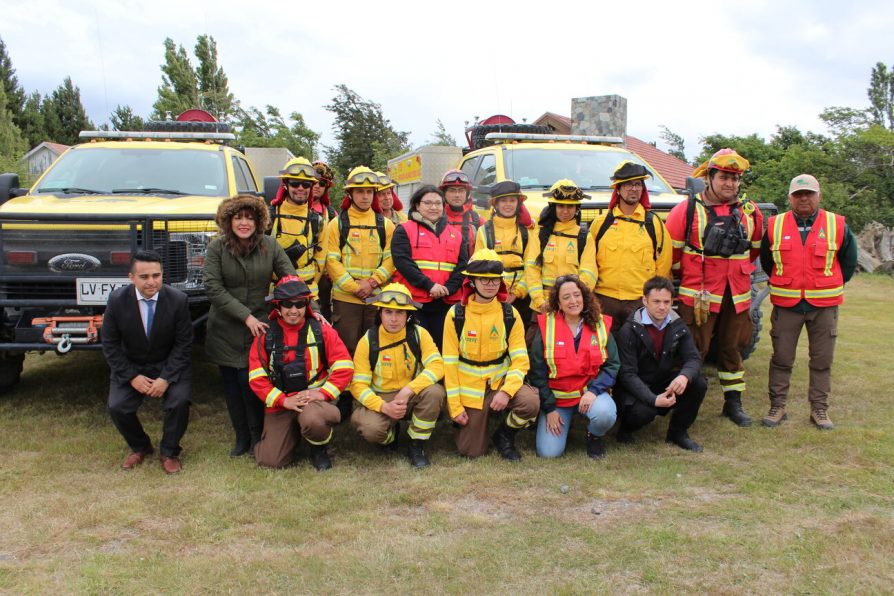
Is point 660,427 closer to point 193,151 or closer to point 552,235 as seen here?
point 552,235

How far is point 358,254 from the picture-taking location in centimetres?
548

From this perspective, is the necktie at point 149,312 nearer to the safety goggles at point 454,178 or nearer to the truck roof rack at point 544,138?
the safety goggles at point 454,178

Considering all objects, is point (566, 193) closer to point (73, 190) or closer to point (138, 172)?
point (138, 172)

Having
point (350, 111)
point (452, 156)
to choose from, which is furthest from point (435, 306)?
point (350, 111)

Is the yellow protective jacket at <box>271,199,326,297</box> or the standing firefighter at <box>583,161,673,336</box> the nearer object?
the standing firefighter at <box>583,161,673,336</box>

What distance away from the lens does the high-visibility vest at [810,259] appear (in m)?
5.06

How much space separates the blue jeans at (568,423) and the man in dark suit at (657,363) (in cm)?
20

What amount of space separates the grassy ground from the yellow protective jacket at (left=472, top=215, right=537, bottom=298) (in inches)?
45.1

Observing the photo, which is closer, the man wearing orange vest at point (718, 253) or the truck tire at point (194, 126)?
the man wearing orange vest at point (718, 253)

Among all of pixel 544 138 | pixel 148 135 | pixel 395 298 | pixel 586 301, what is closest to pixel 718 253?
pixel 586 301

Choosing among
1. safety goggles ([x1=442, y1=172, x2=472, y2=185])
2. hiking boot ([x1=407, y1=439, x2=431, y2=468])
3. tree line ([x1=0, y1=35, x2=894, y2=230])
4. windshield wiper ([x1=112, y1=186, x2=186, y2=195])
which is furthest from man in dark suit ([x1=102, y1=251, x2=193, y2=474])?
tree line ([x1=0, y1=35, x2=894, y2=230])

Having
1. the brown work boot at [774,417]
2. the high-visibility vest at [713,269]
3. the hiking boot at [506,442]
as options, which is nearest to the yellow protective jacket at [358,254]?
the hiking boot at [506,442]

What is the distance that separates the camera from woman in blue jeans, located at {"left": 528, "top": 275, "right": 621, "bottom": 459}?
4648 mm

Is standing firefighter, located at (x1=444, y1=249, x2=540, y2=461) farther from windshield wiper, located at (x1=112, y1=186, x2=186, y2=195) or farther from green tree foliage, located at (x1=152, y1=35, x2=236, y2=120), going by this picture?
green tree foliage, located at (x1=152, y1=35, x2=236, y2=120)
